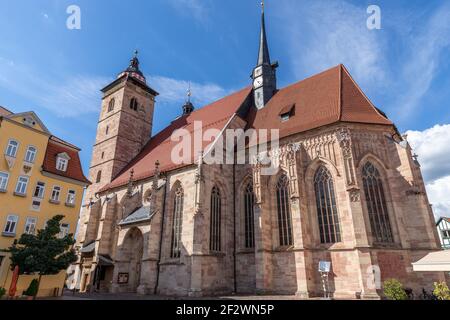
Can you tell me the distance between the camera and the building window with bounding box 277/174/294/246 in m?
15.8

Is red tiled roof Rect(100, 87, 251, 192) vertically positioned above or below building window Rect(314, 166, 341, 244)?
above

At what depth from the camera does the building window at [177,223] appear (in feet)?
56.0

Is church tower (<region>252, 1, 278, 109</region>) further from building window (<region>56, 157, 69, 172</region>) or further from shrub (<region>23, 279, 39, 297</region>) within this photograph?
shrub (<region>23, 279, 39, 297</region>)

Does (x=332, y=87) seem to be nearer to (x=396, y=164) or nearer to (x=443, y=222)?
(x=396, y=164)

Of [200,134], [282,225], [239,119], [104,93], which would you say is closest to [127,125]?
[104,93]

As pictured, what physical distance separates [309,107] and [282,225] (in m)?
8.11

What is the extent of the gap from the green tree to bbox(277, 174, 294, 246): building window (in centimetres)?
1169

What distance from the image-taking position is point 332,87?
1906cm

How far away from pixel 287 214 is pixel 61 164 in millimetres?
14534

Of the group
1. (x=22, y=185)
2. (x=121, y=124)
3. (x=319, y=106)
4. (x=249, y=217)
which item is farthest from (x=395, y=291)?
(x=121, y=124)

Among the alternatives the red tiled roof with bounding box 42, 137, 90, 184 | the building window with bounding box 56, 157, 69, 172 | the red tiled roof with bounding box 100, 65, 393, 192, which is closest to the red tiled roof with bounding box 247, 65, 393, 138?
the red tiled roof with bounding box 100, 65, 393, 192

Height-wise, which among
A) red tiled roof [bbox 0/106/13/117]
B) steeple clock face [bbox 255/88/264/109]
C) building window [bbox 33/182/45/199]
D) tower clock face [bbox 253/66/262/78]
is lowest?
building window [bbox 33/182/45/199]

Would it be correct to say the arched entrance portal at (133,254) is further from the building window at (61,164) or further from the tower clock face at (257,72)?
the tower clock face at (257,72)

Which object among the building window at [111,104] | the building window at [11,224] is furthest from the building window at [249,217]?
the building window at [111,104]
